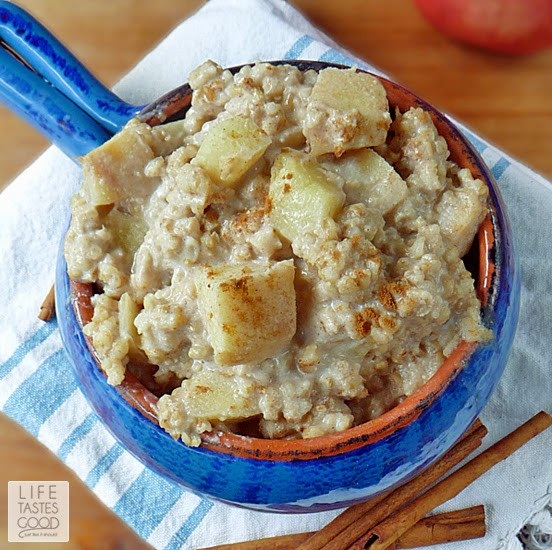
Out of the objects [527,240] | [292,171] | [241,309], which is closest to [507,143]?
[527,240]

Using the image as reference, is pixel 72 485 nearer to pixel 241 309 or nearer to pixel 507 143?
pixel 241 309

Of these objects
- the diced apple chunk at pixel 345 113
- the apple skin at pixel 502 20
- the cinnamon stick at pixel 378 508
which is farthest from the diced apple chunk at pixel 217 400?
the apple skin at pixel 502 20

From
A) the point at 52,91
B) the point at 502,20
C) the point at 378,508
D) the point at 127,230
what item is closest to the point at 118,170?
the point at 127,230

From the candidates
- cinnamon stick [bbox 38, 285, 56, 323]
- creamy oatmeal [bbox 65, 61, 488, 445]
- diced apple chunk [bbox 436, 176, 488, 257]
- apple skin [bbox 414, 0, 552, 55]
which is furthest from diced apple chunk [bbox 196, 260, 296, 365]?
apple skin [bbox 414, 0, 552, 55]

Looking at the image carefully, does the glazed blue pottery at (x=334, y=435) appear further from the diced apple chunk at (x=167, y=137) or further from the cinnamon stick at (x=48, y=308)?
the cinnamon stick at (x=48, y=308)

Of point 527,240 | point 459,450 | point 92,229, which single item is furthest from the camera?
point 527,240

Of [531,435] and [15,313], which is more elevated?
[15,313]

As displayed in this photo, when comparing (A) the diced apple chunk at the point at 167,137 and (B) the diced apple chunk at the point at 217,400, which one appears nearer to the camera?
(B) the diced apple chunk at the point at 217,400
